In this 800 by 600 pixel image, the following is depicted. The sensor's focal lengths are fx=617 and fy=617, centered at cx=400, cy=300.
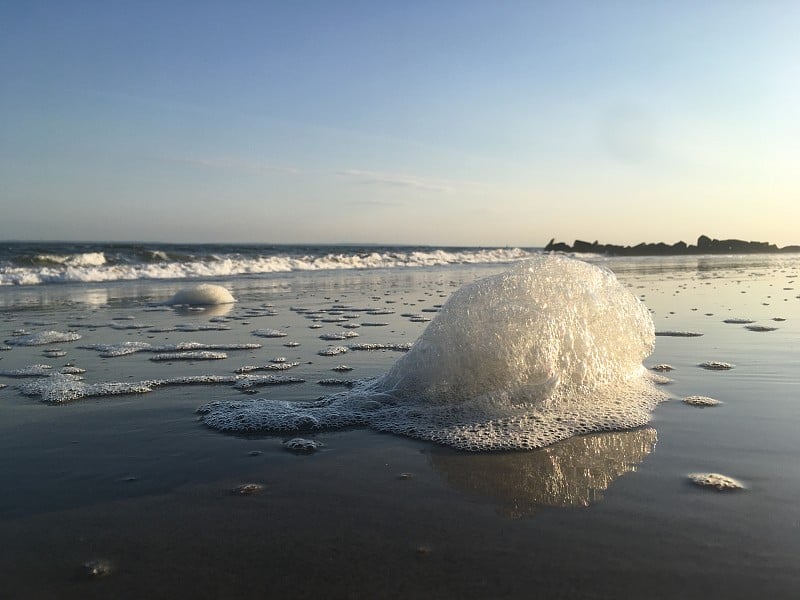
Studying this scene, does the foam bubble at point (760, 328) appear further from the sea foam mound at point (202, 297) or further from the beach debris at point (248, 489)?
the sea foam mound at point (202, 297)

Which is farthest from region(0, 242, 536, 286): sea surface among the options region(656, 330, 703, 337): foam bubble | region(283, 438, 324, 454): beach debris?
→ region(283, 438, 324, 454): beach debris

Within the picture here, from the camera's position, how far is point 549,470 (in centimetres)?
292

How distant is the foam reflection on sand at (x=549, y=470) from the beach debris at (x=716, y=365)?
6.73 ft

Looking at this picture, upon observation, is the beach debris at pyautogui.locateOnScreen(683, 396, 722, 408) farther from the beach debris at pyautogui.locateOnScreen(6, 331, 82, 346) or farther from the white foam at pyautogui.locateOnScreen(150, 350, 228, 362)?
the beach debris at pyautogui.locateOnScreen(6, 331, 82, 346)

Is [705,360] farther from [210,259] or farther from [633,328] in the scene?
[210,259]

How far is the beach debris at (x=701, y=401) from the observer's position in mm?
4031

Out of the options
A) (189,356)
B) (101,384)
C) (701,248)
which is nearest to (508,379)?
(101,384)

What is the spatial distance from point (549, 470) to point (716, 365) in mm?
3062

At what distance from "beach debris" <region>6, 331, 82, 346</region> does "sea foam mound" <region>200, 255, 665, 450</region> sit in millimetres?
4016

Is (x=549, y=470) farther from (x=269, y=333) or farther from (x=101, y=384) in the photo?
(x=269, y=333)

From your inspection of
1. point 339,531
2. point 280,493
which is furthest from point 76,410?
point 339,531

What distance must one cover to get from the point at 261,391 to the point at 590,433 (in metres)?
2.37

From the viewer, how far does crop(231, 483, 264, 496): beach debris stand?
2.64 m

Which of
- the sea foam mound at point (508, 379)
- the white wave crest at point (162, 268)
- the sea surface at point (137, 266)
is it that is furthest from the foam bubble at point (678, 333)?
the white wave crest at point (162, 268)
